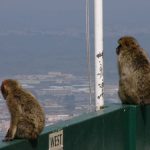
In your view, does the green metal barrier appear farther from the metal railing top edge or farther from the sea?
the sea

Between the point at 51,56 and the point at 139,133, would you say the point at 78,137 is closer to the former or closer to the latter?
the point at 139,133

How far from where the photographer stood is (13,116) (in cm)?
771

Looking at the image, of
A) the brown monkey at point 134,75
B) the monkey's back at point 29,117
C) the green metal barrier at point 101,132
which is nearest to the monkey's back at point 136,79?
the brown monkey at point 134,75

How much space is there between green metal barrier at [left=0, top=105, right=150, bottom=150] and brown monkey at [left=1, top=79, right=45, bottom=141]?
0.12m

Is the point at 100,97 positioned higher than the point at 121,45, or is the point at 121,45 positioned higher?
the point at 121,45

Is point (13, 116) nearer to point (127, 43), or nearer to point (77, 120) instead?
point (77, 120)

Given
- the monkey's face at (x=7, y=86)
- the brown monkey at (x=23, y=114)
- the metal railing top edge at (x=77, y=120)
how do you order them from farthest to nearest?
the monkey's face at (x=7, y=86) → the brown monkey at (x=23, y=114) → the metal railing top edge at (x=77, y=120)

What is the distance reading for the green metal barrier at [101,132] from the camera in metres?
7.95

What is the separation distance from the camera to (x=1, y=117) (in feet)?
34.6

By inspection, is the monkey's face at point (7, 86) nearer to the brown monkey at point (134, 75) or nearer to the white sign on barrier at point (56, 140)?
the white sign on barrier at point (56, 140)

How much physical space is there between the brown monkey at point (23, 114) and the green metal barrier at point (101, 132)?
12 cm

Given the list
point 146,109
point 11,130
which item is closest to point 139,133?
point 146,109

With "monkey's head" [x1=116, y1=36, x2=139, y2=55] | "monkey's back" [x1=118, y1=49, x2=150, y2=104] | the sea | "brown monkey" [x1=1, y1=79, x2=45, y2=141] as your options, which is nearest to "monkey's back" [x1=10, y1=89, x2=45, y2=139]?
"brown monkey" [x1=1, y1=79, x2=45, y2=141]

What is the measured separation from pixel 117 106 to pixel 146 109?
0.59 m
